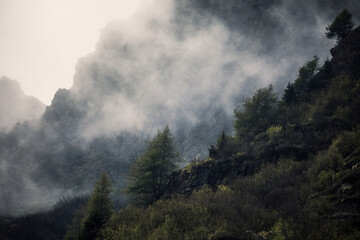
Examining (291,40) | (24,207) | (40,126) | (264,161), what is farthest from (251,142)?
(40,126)

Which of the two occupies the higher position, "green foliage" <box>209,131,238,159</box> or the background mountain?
the background mountain

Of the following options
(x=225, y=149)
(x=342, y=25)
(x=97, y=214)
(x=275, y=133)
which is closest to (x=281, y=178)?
(x=275, y=133)

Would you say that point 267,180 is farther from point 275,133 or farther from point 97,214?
point 97,214

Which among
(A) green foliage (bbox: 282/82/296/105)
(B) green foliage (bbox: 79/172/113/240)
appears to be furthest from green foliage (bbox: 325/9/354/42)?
(B) green foliage (bbox: 79/172/113/240)

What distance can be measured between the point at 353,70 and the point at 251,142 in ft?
45.0

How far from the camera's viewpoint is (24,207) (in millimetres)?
119375

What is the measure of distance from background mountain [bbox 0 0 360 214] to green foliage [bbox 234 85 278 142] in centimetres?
8430

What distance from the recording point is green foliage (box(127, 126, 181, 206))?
2138 centimetres

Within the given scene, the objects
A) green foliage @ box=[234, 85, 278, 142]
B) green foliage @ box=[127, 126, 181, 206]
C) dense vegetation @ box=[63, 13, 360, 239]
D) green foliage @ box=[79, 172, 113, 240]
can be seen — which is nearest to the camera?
dense vegetation @ box=[63, 13, 360, 239]

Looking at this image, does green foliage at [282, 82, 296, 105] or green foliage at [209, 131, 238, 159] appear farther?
green foliage at [282, 82, 296, 105]

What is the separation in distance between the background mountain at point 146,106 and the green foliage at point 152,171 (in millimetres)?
85970

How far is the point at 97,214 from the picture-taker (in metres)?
13.0

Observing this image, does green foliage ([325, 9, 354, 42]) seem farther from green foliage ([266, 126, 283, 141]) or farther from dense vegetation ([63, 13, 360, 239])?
green foliage ([266, 126, 283, 141])

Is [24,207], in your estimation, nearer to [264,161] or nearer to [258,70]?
[264,161]
